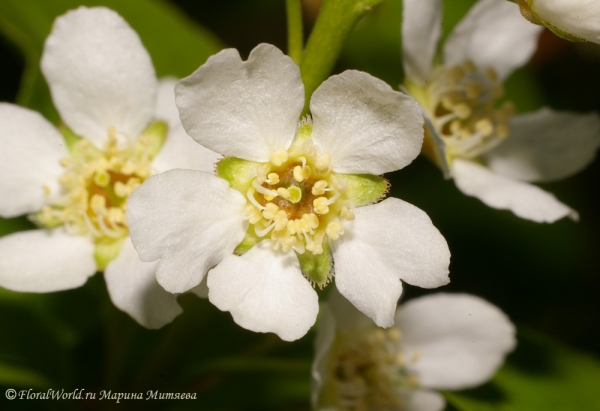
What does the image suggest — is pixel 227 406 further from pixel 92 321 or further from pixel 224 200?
pixel 224 200

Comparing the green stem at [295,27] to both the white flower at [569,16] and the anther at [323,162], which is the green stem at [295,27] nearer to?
the anther at [323,162]

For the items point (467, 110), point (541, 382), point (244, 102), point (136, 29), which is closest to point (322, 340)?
point (244, 102)

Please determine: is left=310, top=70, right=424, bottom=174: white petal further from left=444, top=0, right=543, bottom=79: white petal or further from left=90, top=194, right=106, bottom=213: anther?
left=444, top=0, right=543, bottom=79: white petal

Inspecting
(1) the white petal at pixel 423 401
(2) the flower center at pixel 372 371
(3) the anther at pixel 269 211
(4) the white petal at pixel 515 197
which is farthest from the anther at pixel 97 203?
(1) the white petal at pixel 423 401

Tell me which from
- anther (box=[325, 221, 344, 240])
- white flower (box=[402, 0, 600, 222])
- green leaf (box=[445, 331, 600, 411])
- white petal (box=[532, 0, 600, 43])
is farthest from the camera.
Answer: green leaf (box=[445, 331, 600, 411])

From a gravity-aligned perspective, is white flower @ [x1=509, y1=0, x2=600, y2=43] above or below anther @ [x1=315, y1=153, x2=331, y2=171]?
above

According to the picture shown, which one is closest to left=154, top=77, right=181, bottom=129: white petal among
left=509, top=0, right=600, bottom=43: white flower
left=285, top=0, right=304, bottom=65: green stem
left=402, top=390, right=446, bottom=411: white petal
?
left=285, top=0, right=304, bottom=65: green stem
